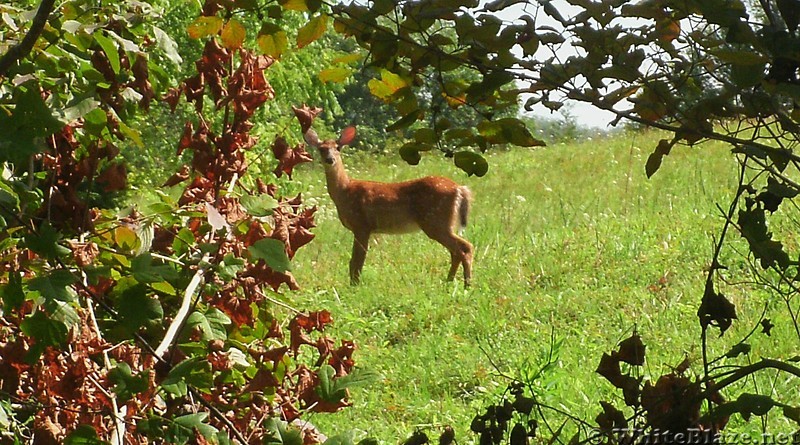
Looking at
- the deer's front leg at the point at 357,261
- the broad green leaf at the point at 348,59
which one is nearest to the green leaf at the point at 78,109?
the broad green leaf at the point at 348,59

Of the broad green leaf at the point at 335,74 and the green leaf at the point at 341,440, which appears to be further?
the broad green leaf at the point at 335,74

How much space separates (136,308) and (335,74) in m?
0.52

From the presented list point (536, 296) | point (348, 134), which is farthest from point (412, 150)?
point (536, 296)

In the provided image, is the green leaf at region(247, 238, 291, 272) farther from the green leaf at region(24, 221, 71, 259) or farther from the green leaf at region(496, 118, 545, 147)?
the green leaf at region(496, 118, 545, 147)

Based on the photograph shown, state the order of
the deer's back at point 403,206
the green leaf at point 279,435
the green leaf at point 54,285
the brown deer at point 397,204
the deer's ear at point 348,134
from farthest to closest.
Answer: the deer's back at point 403,206, the brown deer at point 397,204, the deer's ear at point 348,134, the green leaf at point 279,435, the green leaf at point 54,285

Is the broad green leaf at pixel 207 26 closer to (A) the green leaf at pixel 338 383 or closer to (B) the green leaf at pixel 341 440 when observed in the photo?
(A) the green leaf at pixel 338 383

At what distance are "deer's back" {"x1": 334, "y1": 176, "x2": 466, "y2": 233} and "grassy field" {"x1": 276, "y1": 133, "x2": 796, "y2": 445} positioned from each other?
0.97 feet

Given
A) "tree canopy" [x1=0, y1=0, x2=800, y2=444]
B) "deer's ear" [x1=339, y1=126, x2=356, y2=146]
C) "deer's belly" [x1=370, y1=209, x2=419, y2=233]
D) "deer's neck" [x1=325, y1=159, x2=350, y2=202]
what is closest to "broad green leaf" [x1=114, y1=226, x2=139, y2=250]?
"tree canopy" [x1=0, y1=0, x2=800, y2=444]

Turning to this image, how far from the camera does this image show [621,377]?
5.80 feet

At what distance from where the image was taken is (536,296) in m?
A: 7.62

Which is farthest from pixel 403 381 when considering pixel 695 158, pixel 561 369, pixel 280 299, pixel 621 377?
pixel 695 158

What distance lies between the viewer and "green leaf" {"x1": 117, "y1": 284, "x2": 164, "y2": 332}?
5.39 feet

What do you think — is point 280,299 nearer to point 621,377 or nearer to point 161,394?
point 161,394

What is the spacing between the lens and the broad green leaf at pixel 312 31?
1763 millimetres
